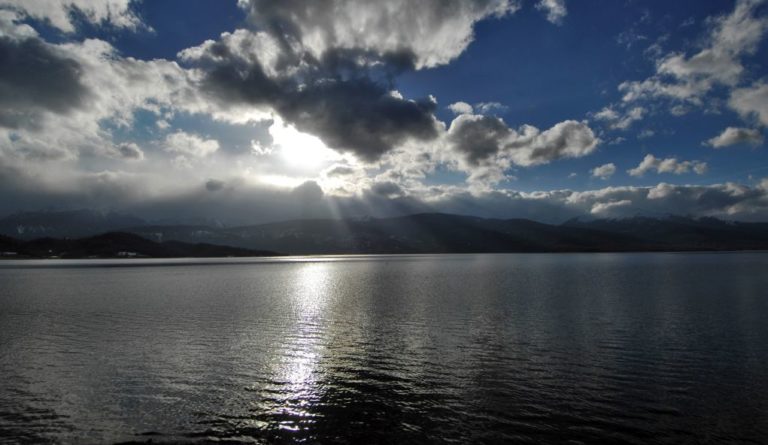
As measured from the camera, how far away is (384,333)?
55.8 metres

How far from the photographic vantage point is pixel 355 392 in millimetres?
33781

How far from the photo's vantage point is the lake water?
1054 inches

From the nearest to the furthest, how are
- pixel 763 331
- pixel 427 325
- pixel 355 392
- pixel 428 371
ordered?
pixel 355 392 → pixel 428 371 → pixel 763 331 → pixel 427 325

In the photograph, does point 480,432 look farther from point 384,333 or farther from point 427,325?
point 427,325

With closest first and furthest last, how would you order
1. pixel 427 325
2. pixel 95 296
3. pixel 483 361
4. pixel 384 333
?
pixel 483 361, pixel 384 333, pixel 427 325, pixel 95 296

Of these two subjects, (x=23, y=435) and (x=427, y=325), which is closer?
(x=23, y=435)

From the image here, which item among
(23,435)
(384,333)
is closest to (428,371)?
(384,333)

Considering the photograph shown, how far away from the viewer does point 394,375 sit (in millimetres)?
37875

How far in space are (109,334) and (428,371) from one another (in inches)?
1767

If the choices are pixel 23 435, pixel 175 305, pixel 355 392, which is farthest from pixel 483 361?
pixel 175 305

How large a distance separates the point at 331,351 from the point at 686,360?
117ft

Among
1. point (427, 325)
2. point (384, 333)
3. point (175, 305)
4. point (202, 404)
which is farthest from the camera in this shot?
point (175, 305)

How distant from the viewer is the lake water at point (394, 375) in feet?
87.9

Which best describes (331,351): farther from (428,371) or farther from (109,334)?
(109,334)
